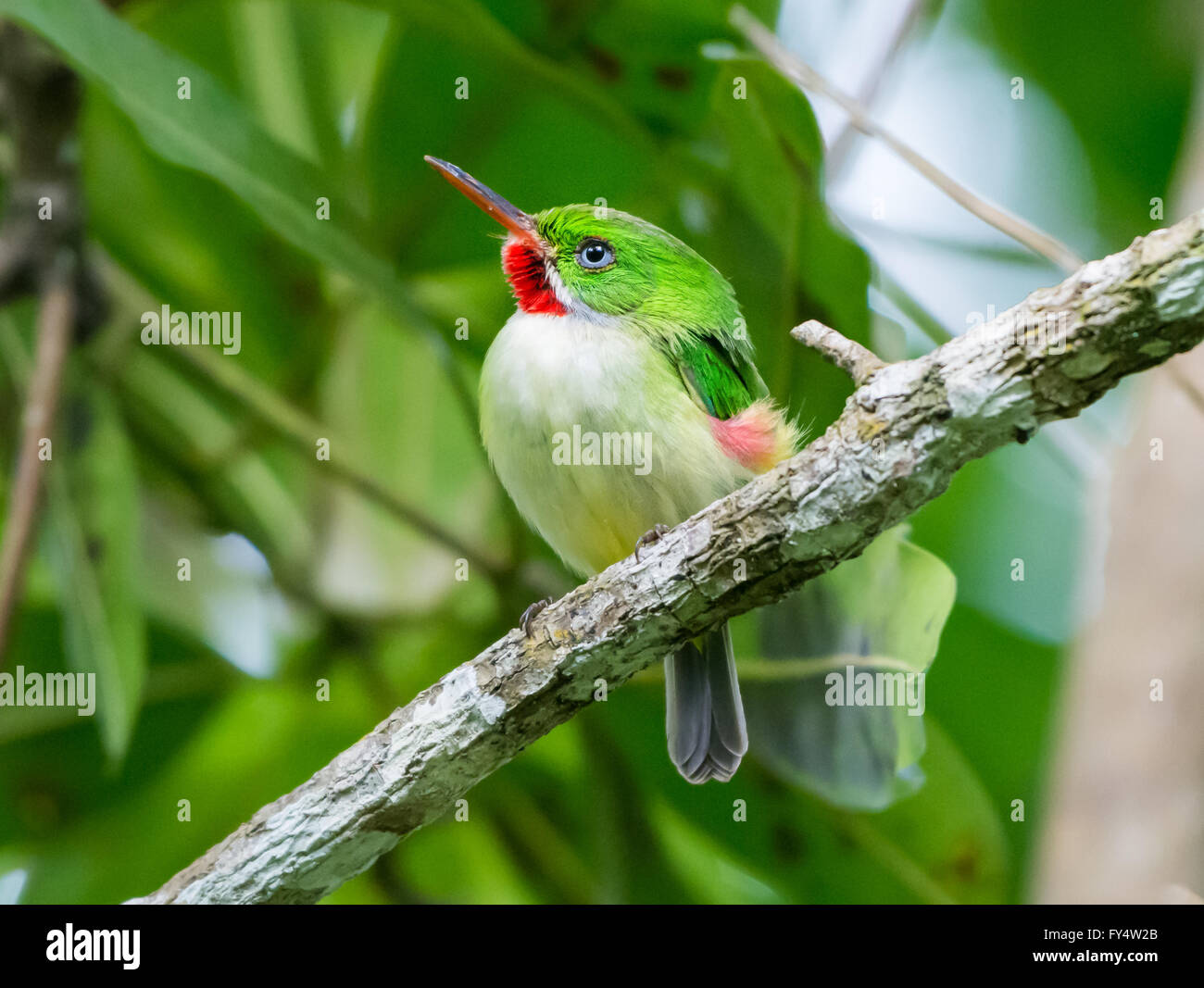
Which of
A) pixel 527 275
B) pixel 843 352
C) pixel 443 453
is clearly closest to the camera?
pixel 843 352

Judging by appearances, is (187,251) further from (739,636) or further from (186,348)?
(739,636)

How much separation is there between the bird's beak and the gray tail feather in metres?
0.94

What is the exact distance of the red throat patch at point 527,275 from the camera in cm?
253

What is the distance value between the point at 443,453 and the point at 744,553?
1.94 meters

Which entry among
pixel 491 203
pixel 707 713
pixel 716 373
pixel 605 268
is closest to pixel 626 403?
pixel 716 373

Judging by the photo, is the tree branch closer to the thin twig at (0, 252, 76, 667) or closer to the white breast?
the white breast

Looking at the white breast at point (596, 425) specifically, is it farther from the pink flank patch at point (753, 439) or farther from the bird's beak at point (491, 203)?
the bird's beak at point (491, 203)

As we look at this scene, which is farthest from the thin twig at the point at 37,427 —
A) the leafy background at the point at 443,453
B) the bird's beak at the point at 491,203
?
the bird's beak at the point at 491,203

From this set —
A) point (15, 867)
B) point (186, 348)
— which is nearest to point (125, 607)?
point (186, 348)

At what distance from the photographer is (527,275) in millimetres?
2561

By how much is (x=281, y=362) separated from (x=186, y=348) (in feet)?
0.96

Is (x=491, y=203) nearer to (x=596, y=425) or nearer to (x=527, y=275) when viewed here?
(x=527, y=275)

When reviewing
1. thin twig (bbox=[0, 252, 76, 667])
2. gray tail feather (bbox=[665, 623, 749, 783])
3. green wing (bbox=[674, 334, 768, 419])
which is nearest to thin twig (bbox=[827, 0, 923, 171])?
green wing (bbox=[674, 334, 768, 419])

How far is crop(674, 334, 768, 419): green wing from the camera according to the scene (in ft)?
7.80
